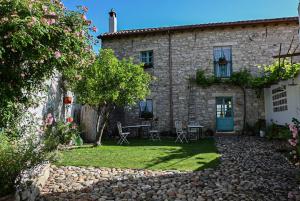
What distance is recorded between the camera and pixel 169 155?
27.9ft

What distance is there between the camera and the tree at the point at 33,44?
13.7 feet

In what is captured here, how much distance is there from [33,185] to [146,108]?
10854mm

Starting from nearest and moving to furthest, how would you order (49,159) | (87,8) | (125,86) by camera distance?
(49,159), (87,8), (125,86)

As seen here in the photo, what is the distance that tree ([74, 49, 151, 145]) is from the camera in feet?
34.2

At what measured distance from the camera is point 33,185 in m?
4.63

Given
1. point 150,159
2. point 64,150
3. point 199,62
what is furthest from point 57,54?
point 199,62

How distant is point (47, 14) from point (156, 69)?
35.5 feet

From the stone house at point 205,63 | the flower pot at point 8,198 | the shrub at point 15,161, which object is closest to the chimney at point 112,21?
the stone house at point 205,63

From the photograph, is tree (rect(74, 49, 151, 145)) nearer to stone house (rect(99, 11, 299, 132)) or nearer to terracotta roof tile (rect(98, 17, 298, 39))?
stone house (rect(99, 11, 299, 132))

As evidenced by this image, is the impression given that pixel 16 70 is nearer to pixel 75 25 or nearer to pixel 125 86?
pixel 75 25

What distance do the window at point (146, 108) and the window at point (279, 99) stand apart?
583 cm

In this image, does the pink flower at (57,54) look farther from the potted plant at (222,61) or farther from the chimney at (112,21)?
the chimney at (112,21)

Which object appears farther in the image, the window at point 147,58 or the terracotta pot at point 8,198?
the window at point 147,58

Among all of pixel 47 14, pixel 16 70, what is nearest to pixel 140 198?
pixel 16 70
